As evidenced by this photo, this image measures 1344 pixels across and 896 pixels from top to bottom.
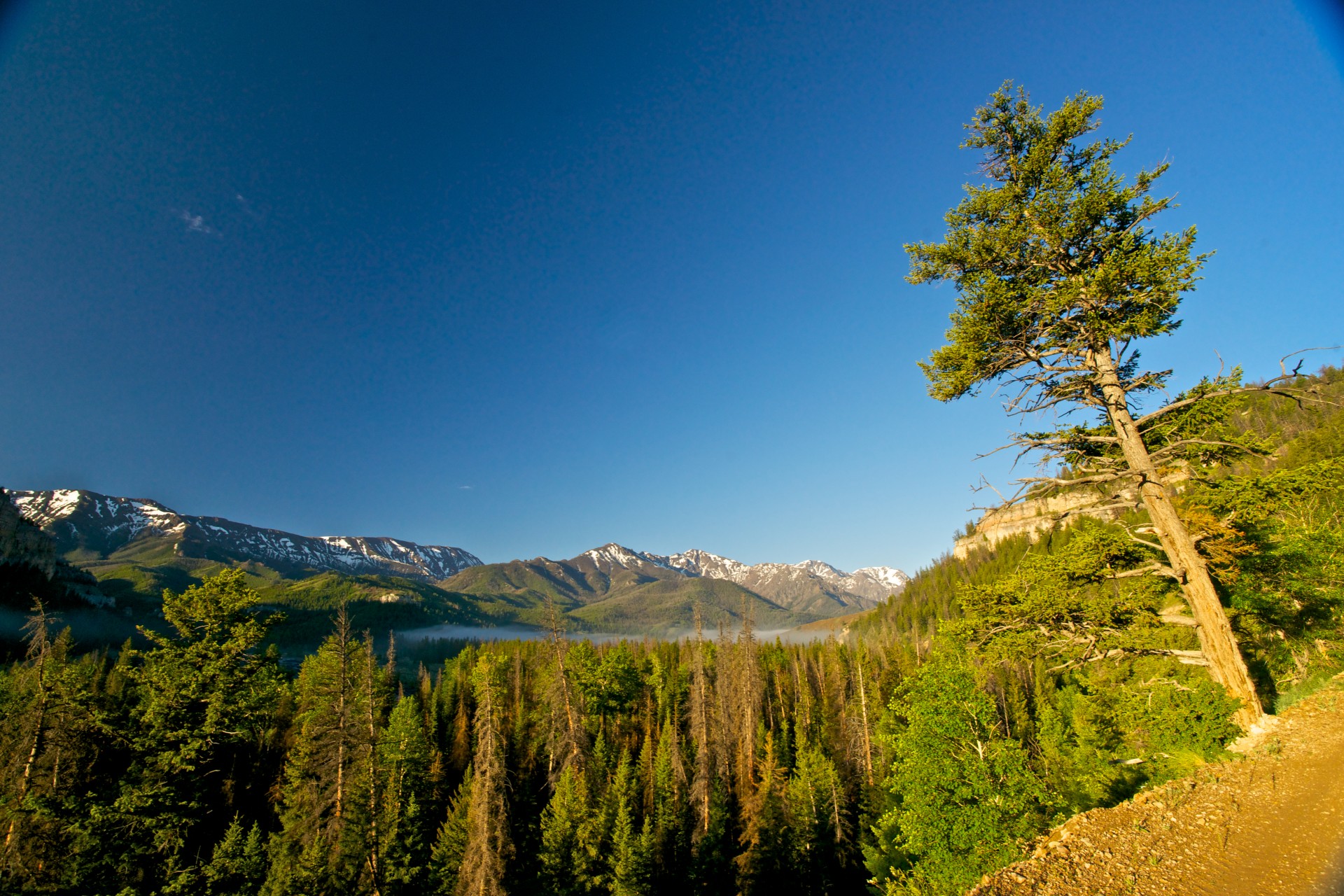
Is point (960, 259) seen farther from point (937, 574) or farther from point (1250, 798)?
point (937, 574)

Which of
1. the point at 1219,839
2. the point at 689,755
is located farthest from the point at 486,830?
the point at 689,755

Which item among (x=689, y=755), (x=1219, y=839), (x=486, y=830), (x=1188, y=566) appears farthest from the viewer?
(x=689, y=755)

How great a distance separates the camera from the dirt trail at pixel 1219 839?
20.0 feet

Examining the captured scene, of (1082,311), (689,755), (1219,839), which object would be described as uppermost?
(1082,311)

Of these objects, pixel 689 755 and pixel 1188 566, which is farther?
pixel 689 755

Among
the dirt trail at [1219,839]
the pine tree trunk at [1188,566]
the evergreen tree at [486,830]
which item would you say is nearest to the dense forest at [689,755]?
the evergreen tree at [486,830]

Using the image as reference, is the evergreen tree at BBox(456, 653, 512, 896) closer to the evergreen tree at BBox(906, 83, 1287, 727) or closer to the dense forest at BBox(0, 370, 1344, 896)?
the dense forest at BBox(0, 370, 1344, 896)

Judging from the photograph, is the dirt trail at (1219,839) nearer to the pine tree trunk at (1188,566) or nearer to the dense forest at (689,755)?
the pine tree trunk at (1188,566)

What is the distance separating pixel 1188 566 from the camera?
9.28 meters

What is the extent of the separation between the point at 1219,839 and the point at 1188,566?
4.40 m

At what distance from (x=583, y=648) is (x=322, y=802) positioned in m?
41.2

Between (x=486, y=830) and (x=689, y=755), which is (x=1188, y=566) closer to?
(x=486, y=830)

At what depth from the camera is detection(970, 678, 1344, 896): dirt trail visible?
6098mm

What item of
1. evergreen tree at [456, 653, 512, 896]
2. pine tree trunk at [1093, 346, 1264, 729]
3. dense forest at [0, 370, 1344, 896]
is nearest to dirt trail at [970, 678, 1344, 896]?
pine tree trunk at [1093, 346, 1264, 729]
